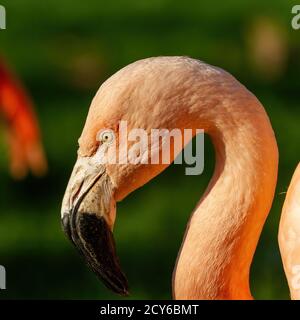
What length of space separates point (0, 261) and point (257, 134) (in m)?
2.23

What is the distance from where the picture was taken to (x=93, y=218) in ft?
5.65

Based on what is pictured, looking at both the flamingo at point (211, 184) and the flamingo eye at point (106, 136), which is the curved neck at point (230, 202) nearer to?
the flamingo at point (211, 184)

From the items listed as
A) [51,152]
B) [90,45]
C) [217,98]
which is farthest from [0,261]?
[217,98]

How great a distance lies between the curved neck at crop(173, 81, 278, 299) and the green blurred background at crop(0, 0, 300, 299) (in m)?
1.64

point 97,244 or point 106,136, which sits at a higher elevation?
point 106,136

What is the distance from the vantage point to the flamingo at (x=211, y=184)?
1689mm

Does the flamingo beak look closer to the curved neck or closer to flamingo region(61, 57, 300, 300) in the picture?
flamingo region(61, 57, 300, 300)

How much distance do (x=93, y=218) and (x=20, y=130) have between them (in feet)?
8.49

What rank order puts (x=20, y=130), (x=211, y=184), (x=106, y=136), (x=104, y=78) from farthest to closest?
(x=104, y=78) → (x=20, y=130) → (x=211, y=184) → (x=106, y=136)

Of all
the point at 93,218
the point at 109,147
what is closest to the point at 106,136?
the point at 109,147

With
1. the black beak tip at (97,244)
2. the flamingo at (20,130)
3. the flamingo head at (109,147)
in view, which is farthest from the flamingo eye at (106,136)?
the flamingo at (20,130)

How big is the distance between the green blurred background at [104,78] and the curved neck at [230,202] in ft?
5.37

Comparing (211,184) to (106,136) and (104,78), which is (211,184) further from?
(104,78)

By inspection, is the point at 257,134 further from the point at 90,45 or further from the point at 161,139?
the point at 90,45
